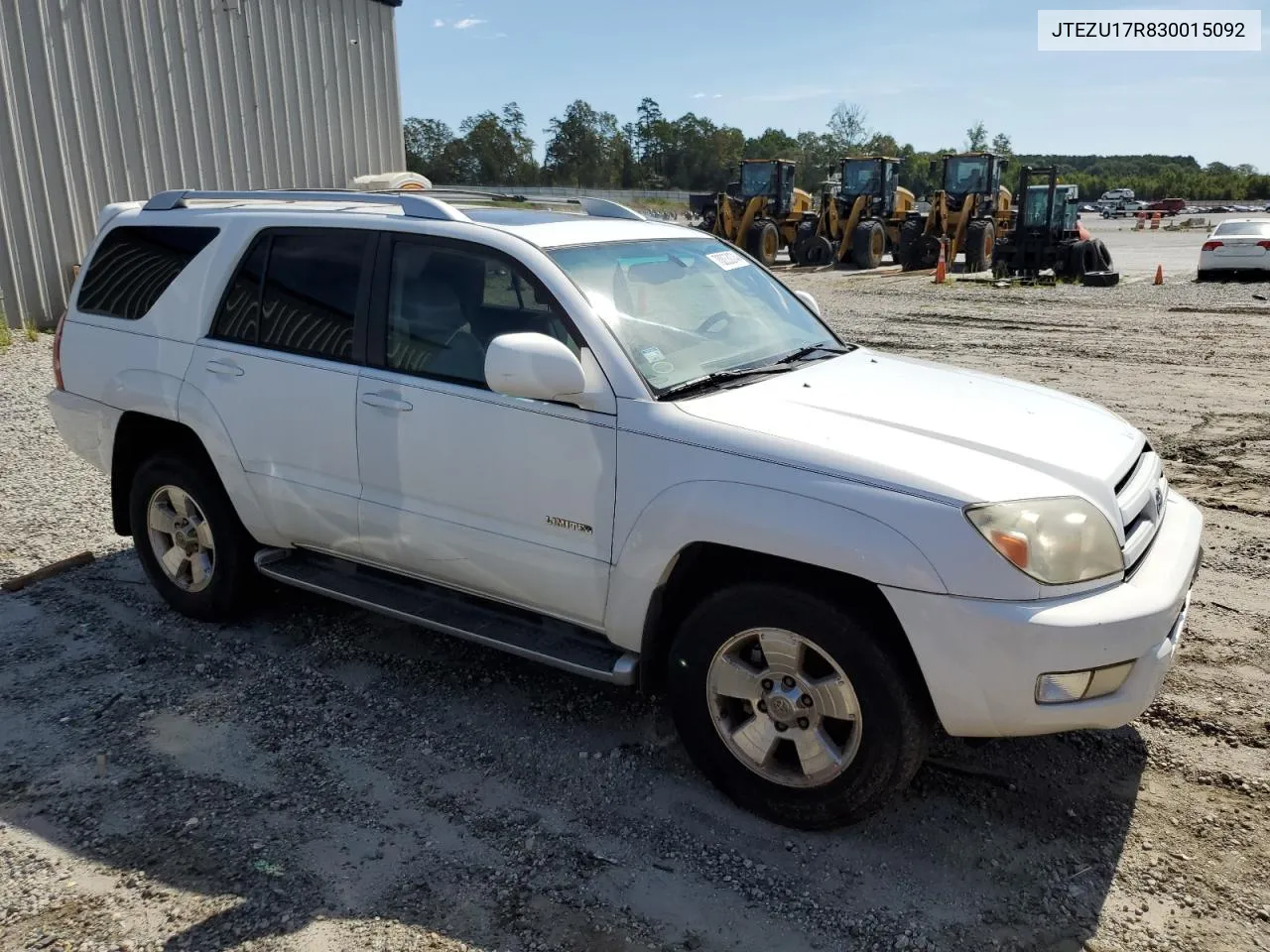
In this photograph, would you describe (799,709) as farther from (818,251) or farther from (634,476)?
(818,251)

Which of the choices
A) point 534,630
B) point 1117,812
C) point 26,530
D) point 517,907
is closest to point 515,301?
point 534,630

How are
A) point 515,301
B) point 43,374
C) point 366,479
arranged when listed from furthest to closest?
point 43,374
point 366,479
point 515,301

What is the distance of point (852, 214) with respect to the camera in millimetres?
26500

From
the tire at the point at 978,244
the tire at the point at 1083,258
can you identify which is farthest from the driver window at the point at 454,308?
the tire at the point at 978,244

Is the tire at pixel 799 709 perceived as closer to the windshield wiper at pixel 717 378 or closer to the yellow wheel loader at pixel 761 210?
the windshield wiper at pixel 717 378

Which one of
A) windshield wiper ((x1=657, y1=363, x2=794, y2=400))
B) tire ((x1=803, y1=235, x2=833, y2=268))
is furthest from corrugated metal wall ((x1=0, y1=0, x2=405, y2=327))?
tire ((x1=803, y1=235, x2=833, y2=268))

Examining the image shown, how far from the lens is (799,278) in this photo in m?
23.8

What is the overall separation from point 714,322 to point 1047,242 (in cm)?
2035

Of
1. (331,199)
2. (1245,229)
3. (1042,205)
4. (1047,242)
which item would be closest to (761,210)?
(1042,205)

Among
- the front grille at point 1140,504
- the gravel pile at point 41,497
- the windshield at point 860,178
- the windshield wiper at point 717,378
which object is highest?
the windshield at point 860,178

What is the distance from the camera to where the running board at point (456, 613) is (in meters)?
3.39

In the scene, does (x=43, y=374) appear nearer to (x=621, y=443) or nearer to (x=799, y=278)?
(x=621, y=443)

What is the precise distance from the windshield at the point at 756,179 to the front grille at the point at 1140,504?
25.4 metres

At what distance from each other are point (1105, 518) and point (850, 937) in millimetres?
1387
